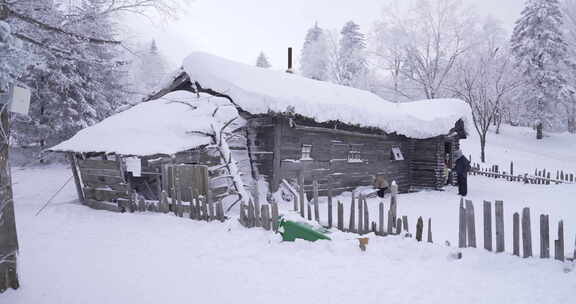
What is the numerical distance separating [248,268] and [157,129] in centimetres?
580

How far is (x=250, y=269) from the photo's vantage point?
4.75 m

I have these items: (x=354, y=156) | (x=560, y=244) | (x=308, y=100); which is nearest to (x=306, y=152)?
(x=308, y=100)

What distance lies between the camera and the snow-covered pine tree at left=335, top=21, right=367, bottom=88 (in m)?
36.8

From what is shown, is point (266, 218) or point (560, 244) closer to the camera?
point (560, 244)

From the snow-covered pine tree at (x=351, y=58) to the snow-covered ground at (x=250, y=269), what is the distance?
3108 cm

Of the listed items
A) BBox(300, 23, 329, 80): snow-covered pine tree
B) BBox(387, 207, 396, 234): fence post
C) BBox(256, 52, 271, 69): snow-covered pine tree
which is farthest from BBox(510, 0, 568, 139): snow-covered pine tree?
BBox(387, 207, 396, 234): fence post

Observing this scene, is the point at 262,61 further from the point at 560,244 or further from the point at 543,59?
the point at 560,244

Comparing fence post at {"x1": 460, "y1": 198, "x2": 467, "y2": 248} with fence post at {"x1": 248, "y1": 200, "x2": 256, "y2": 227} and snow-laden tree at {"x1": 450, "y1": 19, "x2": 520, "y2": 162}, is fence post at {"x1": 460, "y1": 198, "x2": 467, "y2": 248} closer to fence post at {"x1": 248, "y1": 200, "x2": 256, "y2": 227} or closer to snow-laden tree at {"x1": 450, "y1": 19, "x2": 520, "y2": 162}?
fence post at {"x1": 248, "y1": 200, "x2": 256, "y2": 227}

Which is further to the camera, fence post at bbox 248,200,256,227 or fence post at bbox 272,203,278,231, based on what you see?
fence post at bbox 248,200,256,227

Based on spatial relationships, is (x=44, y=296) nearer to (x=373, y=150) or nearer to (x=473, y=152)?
(x=373, y=150)

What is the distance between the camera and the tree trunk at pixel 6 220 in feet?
11.6

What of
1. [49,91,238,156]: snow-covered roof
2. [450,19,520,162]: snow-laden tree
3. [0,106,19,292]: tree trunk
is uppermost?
[450,19,520,162]: snow-laden tree

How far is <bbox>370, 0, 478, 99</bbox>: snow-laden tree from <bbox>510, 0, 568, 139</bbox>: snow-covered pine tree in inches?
330

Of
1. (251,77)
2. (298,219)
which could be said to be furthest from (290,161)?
(298,219)
